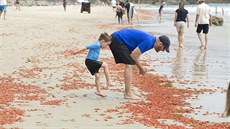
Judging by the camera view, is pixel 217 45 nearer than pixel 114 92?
No

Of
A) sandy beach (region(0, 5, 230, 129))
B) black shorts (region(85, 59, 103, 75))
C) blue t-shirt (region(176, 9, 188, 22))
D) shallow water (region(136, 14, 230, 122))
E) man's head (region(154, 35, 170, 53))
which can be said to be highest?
man's head (region(154, 35, 170, 53))

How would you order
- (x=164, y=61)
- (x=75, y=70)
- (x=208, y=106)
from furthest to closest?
(x=164, y=61) → (x=75, y=70) → (x=208, y=106)

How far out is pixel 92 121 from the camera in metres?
6.82

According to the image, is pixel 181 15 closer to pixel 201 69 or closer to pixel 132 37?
pixel 201 69

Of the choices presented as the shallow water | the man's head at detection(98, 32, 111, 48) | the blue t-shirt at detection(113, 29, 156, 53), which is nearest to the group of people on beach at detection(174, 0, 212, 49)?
the shallow water

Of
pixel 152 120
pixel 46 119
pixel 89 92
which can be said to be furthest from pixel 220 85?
pixel 46 119

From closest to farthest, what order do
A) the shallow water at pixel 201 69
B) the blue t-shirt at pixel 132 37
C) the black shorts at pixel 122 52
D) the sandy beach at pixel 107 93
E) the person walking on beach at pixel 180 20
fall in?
1. the sandy beach at pixel 107 93
2. the shallow water at pixel 201 69
3. the blue t-shirt at pixel 132 37
4. the black shorts at pixel 122 52
5. the person walking on beach at pixel 180 20

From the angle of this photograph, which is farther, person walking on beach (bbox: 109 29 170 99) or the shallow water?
person walking on beach (bbox: 109 29 170 99)

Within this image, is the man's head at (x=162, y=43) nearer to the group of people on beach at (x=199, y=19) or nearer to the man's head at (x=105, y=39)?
the man's head at (x=105, y=39)

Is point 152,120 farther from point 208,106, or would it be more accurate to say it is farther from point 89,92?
point 89,92

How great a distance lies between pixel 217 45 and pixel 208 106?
11.9m

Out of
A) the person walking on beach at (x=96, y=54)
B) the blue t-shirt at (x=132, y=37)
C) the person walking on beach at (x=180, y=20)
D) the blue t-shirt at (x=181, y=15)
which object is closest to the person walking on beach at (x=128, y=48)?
the blue t-shirt at (x=132, y=37)

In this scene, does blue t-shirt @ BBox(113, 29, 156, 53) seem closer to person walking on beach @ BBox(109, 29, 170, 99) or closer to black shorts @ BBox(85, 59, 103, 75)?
person walking on beach @ BBox(109, 29, 170, 99)

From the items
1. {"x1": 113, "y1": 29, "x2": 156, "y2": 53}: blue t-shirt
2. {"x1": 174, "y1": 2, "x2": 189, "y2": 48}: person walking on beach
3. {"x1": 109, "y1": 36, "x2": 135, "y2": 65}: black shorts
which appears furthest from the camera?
{"x1": 174, "y1": 2, "x2": 189, "y2": 48}: person walking on beach
